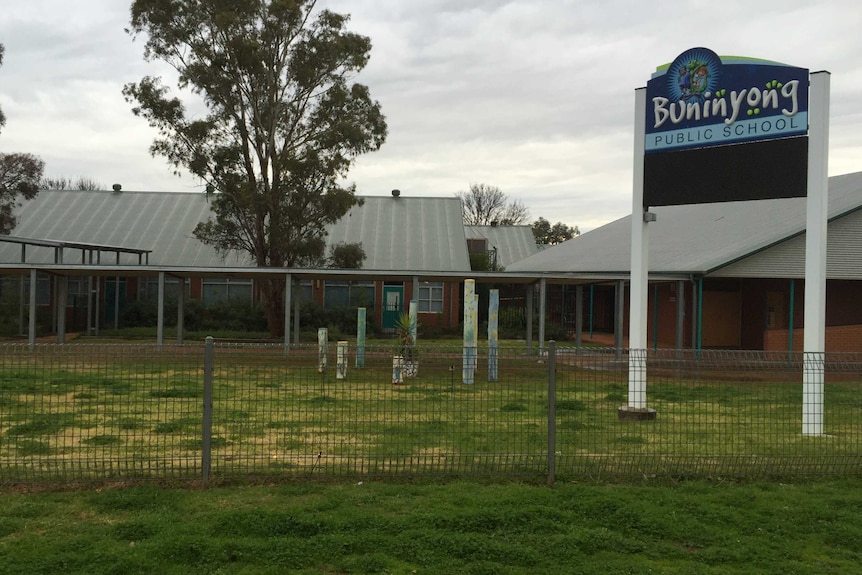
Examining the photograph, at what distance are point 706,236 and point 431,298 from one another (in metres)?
11.3

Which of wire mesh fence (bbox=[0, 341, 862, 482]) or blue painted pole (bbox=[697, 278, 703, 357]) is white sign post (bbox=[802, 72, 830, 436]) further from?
blue painted pole (bbox=[697, 278, 703, 357])

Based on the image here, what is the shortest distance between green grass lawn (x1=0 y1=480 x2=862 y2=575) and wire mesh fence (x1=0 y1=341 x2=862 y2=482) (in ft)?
1.53

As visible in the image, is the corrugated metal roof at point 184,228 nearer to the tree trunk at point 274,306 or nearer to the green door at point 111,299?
the green door at point 111,299

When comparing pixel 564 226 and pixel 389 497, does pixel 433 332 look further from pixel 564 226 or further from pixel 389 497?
pixel 564 226

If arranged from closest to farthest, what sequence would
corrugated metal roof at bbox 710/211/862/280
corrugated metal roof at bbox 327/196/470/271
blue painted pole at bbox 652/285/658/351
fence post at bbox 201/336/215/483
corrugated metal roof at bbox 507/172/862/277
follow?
fence post at bbox 201/336/215/483 → corrugated metal roof at bbox 710/211/862/280 → corrugated metal roof at bbox 507/172/862/277 → blue painted pole at bbox 652/285/658/351 → corrugated metal roof at bbox 327/196/470/271

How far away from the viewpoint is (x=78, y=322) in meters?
29.4

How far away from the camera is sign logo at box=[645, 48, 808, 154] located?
32.4 feet

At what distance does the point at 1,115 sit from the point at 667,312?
24122mm

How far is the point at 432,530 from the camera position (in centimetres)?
515

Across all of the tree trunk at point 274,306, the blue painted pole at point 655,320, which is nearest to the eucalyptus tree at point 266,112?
the tree trunk at point 274,306

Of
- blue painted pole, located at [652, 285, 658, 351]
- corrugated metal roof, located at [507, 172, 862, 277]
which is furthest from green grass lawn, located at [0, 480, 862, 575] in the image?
blue painted pole, located at [652, 285, 658, 351]

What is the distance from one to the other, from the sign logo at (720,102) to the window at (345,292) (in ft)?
68.7

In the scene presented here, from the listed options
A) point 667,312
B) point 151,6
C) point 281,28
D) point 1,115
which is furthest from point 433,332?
point 1,115

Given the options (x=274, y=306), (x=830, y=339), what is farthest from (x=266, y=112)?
(x=830, y=339)
